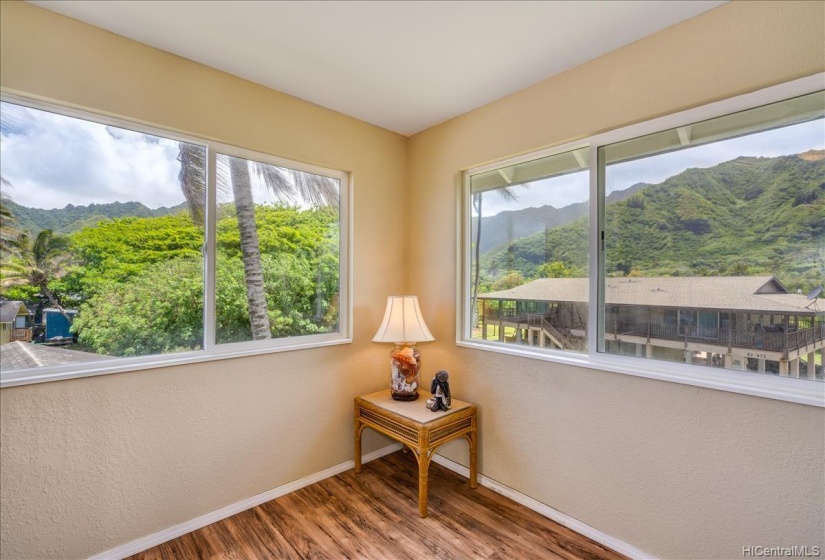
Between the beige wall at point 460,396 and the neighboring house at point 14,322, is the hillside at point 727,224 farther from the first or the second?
the neighboring house at point 14,322

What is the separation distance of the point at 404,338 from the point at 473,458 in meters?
0.88

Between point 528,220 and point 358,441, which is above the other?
point 528,220

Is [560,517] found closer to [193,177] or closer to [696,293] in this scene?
[696,293]

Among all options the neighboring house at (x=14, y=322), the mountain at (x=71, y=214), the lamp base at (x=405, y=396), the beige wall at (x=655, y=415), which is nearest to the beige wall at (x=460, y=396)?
the beige wall at (x=655, y=415)

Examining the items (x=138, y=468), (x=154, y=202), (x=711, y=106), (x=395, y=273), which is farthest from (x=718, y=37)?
(x=138, y=468)

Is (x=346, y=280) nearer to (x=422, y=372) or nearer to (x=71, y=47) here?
(x=422, y=372)

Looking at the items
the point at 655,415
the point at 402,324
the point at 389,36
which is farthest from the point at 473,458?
the point at 389,36

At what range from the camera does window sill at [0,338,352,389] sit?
156 centimetres

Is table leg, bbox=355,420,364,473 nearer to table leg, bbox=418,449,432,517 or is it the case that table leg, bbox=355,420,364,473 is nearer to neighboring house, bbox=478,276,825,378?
table leg, bbox=418,449,432,517

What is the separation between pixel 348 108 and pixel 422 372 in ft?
6.47

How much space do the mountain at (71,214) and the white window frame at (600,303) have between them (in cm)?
191

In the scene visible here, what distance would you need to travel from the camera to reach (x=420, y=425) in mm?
2096

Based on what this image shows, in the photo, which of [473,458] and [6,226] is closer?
[6,226]

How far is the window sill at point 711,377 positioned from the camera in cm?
142
